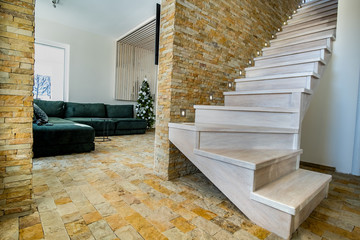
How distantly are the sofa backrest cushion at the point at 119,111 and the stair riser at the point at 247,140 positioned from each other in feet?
16.0

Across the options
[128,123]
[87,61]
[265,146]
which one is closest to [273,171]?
[265,146]

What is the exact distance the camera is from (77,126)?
3031 mm

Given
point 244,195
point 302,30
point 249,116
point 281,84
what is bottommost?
point 244,195

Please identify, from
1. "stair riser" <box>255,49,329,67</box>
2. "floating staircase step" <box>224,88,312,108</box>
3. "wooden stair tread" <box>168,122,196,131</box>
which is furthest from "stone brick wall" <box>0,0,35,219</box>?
"stair riser" <box>255,49,329,67</box>

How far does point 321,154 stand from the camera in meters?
2.57

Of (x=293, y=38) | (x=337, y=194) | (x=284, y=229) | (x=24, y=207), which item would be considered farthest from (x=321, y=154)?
(x=24, y=207)

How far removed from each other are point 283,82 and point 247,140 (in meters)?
0.87

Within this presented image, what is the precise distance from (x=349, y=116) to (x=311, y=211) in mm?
1657

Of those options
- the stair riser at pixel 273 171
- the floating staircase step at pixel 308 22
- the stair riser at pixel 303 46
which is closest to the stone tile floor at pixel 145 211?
the stair riser at pixel 273 171

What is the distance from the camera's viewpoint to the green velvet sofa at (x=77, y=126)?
106 inches

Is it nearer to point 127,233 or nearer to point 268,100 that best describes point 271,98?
point 268,100

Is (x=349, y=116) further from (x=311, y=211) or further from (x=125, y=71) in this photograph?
(x=125, y=71)

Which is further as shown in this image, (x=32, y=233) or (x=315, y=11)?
(x=315, y=11)

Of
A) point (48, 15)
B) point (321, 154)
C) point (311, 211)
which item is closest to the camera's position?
point (311, 211)
